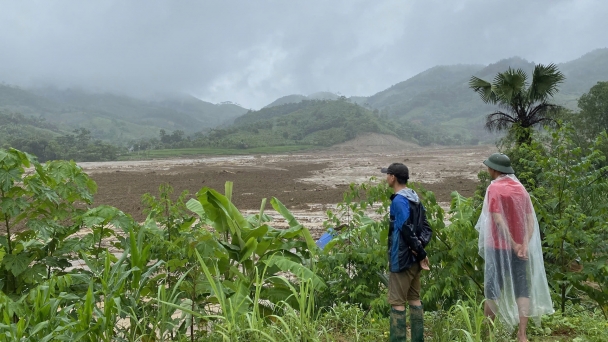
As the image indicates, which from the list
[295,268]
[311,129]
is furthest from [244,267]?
[311,129]

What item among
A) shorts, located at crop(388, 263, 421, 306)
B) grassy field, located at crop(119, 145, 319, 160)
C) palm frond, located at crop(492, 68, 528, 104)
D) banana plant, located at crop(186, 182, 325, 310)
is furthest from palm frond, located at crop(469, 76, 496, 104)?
grassy field, located at crop(119, 145, 319, 160)

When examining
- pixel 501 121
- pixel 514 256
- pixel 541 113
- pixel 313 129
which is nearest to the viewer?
pixel 514 256

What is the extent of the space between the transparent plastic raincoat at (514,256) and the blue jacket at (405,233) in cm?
58

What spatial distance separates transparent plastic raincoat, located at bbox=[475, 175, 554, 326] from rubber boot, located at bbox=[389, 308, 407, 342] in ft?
2.55

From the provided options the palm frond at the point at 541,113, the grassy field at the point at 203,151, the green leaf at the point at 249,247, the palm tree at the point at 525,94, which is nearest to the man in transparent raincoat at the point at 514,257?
the green leaf at the point at 249,247

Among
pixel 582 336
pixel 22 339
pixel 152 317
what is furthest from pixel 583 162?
Answer: pixel 22 339

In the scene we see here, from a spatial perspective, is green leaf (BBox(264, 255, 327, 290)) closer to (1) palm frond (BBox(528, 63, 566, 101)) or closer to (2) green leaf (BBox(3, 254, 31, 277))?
(2) green leaf (BBox(3, 254, 31, 277))

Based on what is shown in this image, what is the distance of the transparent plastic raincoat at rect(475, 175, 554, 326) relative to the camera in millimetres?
3102

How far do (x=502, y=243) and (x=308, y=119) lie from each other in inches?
4198

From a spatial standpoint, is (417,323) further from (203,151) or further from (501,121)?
(203,151)

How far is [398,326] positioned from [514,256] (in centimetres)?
101

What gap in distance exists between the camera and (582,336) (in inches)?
122

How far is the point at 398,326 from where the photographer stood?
116 inches

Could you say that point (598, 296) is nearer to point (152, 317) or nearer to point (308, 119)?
point (152, 317)
